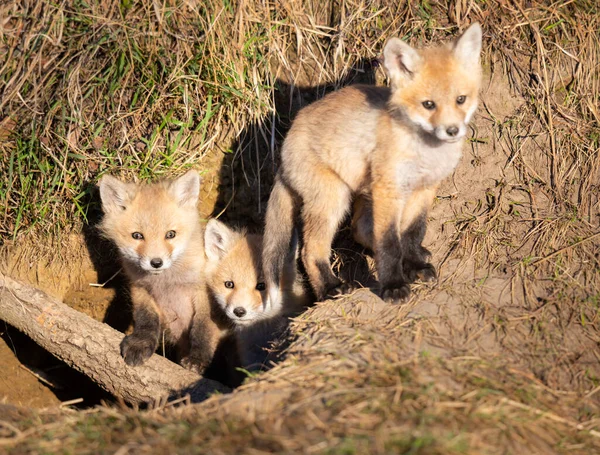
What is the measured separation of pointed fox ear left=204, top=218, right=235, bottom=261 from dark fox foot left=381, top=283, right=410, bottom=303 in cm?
130

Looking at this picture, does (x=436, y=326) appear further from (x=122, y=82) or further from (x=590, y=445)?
(x=122, y=82)

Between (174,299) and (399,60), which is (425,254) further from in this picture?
(174,299)

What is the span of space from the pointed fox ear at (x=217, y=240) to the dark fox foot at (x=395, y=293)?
1299mm

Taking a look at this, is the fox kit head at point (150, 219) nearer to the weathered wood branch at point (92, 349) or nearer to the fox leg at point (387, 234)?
the weathered wood branch at point (92, 349)

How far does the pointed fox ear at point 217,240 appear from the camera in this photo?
13.1ft

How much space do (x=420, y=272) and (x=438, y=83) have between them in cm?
106

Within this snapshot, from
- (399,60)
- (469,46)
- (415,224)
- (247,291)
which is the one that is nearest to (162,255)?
(247,291)

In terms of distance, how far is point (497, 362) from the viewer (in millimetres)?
2572

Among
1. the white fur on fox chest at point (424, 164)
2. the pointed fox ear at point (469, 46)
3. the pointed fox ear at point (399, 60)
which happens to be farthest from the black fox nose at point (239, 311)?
the pointed fox ear at point (469, 46)

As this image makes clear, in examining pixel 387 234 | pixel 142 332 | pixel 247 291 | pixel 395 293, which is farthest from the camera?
pixel 247 291

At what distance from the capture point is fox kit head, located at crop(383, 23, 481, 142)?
3.02 m

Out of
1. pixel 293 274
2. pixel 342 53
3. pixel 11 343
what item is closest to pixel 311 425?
pixel 293 274

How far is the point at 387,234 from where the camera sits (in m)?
3.23

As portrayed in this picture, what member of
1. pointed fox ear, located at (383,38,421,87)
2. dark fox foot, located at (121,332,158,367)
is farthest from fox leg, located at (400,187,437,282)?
dark fox foot, located at (121,332,158,367)
